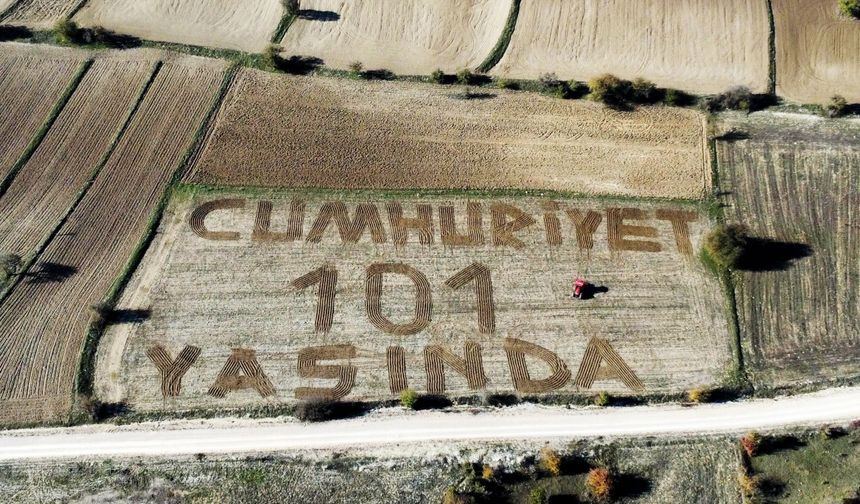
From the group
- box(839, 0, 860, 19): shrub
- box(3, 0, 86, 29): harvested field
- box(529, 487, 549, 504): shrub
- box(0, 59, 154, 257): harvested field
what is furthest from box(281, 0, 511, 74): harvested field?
box(529, 487, 549, 504): shrub

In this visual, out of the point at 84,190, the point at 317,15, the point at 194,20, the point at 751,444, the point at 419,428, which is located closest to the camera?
the point at 751,444

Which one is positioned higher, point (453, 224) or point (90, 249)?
point (453, 224)

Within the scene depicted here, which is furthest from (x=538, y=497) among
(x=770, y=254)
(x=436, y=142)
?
(x=436, y=142)

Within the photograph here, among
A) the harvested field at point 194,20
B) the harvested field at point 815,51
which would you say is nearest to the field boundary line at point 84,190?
the harvested field at point 194,20

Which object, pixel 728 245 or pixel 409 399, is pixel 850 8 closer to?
pixel 728 245

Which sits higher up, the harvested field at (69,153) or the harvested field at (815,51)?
the harvested field at (815,51)

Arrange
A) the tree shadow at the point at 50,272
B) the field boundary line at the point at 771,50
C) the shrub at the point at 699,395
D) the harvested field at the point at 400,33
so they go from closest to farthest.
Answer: the shrub at the point at 699,395, the tree shadow at the point at 50,272, the field boundary line at the point at 771,50, the harvested field at the point at 400,33

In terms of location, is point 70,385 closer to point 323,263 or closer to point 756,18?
point 323,263

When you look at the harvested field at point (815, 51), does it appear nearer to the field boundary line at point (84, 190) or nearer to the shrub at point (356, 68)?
the shrub at point (356, 68)
